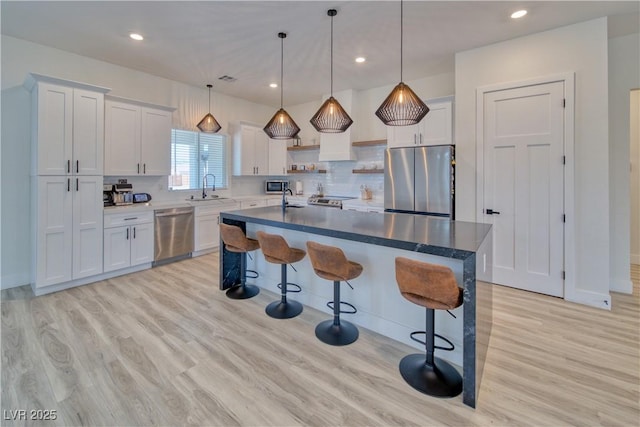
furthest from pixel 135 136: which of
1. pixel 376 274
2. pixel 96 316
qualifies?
pixel 376 274

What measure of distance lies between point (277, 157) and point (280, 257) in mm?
4188

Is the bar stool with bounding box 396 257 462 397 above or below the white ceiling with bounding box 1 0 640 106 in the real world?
below

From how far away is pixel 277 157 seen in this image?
21.7 feet

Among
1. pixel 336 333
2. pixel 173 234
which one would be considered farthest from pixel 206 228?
pixel 336 333

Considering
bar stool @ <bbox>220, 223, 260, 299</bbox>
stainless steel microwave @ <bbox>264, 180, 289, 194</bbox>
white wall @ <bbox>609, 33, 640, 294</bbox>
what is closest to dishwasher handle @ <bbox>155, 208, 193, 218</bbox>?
bar stool @ <bbox>220, 223, 260, 299</bbox>

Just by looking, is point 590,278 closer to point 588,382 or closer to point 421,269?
point 588,382

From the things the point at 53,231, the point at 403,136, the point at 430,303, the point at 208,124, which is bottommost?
the point at 430,303

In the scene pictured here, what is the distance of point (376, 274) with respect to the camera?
2617 mm

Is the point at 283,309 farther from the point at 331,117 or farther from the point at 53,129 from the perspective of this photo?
the point at 53,129

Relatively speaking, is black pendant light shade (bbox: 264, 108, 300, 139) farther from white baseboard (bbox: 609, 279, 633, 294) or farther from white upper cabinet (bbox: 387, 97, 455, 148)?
white baseboard (bbox: 609, 279, 633, 294)

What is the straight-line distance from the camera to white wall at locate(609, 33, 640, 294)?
3.59 meters

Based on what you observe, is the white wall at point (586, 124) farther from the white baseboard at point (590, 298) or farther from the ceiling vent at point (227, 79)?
the ceiling vent at point (227, 79)

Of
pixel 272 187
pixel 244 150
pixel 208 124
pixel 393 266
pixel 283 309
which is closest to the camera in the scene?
pixel 393 266

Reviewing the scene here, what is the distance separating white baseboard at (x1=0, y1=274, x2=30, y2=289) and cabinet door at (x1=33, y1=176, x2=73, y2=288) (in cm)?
60
